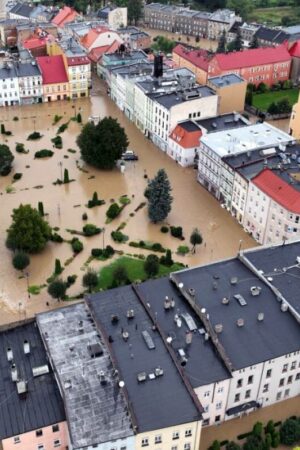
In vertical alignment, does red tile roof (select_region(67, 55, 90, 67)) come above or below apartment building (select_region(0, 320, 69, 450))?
above

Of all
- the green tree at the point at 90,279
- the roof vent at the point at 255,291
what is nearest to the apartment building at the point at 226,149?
the green tree at the point at 90,279

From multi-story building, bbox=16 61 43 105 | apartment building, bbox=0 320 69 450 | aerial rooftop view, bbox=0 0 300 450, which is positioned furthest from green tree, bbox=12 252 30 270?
multi-story building, bbox=16 61 43 105

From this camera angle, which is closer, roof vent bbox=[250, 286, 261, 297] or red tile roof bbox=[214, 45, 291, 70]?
roof vent bbox=[250, 286, 261, 297]

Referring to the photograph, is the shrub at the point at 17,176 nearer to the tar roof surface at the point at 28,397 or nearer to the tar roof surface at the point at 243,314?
the tar roof surface at the point at 243,314

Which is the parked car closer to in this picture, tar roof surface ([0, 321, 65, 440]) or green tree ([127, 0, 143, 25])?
tar roof surface ([0, 321, 65, 440])

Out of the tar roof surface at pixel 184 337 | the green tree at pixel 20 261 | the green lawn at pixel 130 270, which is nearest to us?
the tar roof surface at pixel 184 337

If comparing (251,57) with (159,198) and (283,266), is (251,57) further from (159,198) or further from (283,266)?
(283,266)

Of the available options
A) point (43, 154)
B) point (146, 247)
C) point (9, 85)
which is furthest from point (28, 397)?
point (9, 85)
